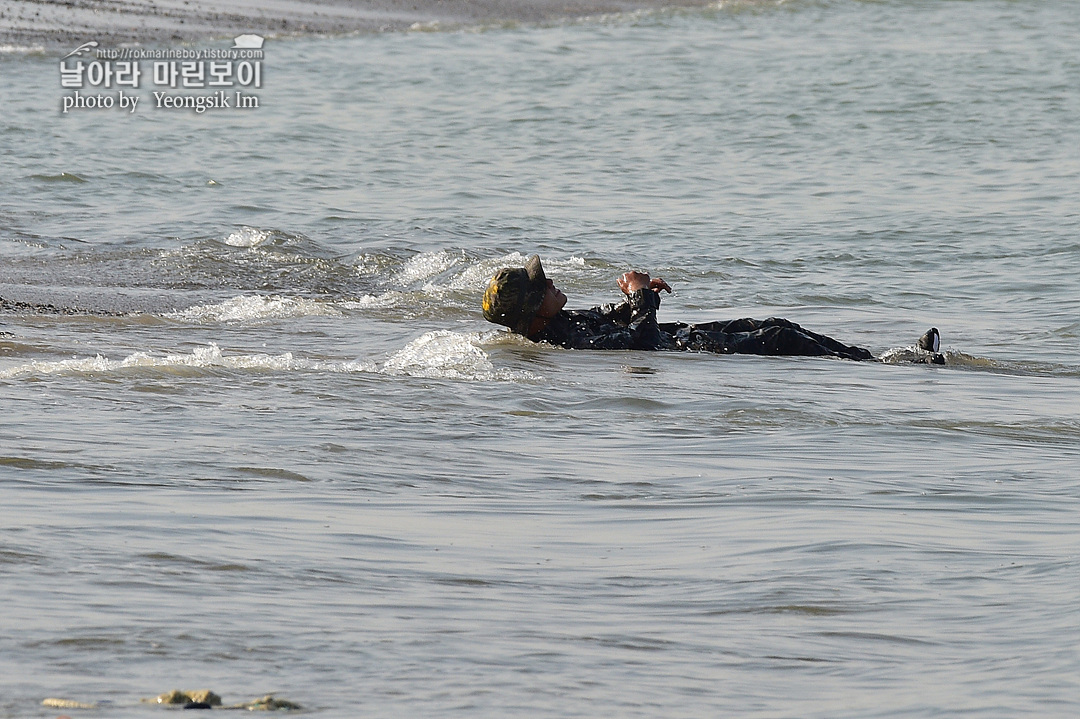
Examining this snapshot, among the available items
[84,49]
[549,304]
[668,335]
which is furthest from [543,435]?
[84,49]

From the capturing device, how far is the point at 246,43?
2589cm

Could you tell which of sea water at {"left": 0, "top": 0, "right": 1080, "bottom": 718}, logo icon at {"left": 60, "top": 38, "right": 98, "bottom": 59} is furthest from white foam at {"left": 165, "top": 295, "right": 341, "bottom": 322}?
logo icon at {"left": 60, "top": 38, "right": 98, "bottom": 59}

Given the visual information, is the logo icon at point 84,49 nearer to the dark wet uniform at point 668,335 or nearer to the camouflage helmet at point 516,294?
the dark wet uniform at point 668,335

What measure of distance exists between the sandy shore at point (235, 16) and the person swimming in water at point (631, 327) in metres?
17.9

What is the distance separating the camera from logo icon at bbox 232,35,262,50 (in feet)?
84.3

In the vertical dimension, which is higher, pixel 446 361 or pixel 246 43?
pixel 246 43

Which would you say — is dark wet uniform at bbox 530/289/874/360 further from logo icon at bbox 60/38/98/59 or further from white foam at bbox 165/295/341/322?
logo icon at bbox 60/38/98/59

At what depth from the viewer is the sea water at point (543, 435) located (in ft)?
11.7

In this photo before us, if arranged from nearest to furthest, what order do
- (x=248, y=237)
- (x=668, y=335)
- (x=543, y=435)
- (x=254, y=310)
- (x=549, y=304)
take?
(x=543, y=435) → (x=549, y=304) → (x=668, y=335) → (x=254, y=310) → (x=248, y=237)

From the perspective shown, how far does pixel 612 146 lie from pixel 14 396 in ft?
40.4

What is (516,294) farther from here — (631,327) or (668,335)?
(668,335)

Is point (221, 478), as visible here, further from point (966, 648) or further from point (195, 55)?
point (195, 55)

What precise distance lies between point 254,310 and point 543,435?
14.8ft

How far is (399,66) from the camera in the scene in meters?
23.9
